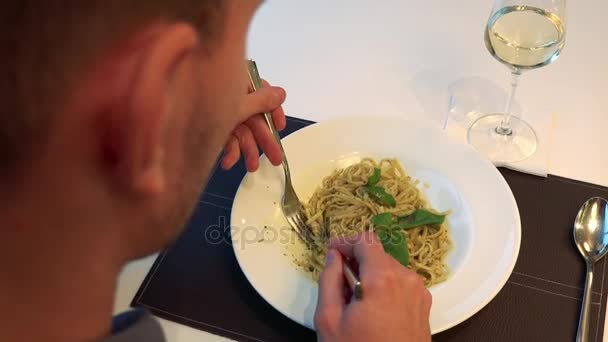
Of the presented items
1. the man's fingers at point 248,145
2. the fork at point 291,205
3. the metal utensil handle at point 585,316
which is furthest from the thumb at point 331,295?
the metal utensil handle at point 585,316

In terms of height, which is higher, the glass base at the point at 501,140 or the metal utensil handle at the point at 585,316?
the glass base at the point at 501,140

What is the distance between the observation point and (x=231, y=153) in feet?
3.43

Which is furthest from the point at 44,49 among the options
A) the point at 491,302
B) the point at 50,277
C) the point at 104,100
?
the point at 491,302

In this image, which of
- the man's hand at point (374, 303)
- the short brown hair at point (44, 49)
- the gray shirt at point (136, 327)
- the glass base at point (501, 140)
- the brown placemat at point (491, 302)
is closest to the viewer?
the short brown hair at point (44, 49)

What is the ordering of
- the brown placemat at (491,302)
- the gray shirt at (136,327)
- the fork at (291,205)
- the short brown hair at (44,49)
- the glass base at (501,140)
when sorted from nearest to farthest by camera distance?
the short brown hair at (44,49)
the gray shirt at (136,327)
the brown placemat at (491,302)
the fork at (291,205)
the glass base at (501,140)

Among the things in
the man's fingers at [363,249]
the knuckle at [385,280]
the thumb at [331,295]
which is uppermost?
the man's fingers at [363,249]

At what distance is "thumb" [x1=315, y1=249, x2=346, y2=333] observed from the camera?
815 millimetres

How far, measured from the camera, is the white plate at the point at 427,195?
0.89 meters

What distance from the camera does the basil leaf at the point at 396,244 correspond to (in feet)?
3.06

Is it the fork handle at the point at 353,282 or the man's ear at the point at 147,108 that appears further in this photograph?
the fork handle at the point at 353,282

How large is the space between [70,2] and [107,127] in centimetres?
8

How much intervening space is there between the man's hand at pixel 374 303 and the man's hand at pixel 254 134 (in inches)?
9.4

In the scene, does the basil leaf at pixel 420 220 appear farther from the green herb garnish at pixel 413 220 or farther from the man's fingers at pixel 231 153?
the man's fingers at pixel 231 153

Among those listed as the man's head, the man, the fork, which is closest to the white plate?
the fork
